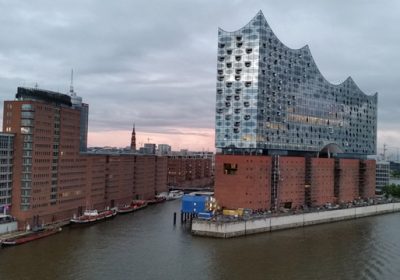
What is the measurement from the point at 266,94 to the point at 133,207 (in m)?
49.9

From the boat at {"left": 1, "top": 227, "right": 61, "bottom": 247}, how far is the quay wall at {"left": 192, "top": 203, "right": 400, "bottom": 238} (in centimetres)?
2699

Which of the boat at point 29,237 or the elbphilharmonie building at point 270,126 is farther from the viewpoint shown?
the elbphilharmonie building at point 270,126

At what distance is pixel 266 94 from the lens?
358ft

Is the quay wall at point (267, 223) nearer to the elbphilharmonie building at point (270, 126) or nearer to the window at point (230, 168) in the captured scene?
the elbphilharmonie building at point (270, 126)

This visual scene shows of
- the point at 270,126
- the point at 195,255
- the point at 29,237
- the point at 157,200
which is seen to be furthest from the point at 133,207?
the point at 195,255

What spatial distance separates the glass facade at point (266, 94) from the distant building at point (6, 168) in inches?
1798

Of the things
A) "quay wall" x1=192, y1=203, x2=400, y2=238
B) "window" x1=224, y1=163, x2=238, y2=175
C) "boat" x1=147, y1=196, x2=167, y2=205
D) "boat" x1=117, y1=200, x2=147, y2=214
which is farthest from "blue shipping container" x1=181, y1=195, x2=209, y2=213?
"boat" x1=147, y1=196, x2=167, y2=205

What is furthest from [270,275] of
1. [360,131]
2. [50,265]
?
[360,131]

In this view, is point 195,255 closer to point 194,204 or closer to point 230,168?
point 194,204

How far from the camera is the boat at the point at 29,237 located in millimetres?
76188

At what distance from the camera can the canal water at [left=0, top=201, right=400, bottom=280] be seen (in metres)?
63.8

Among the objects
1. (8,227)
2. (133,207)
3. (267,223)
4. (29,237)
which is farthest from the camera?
(133,207)

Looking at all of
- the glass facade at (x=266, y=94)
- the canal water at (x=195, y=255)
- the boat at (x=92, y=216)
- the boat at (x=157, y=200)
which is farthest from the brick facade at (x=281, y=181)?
the boat at (x=157, y=200)

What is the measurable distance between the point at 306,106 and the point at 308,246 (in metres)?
49.2
